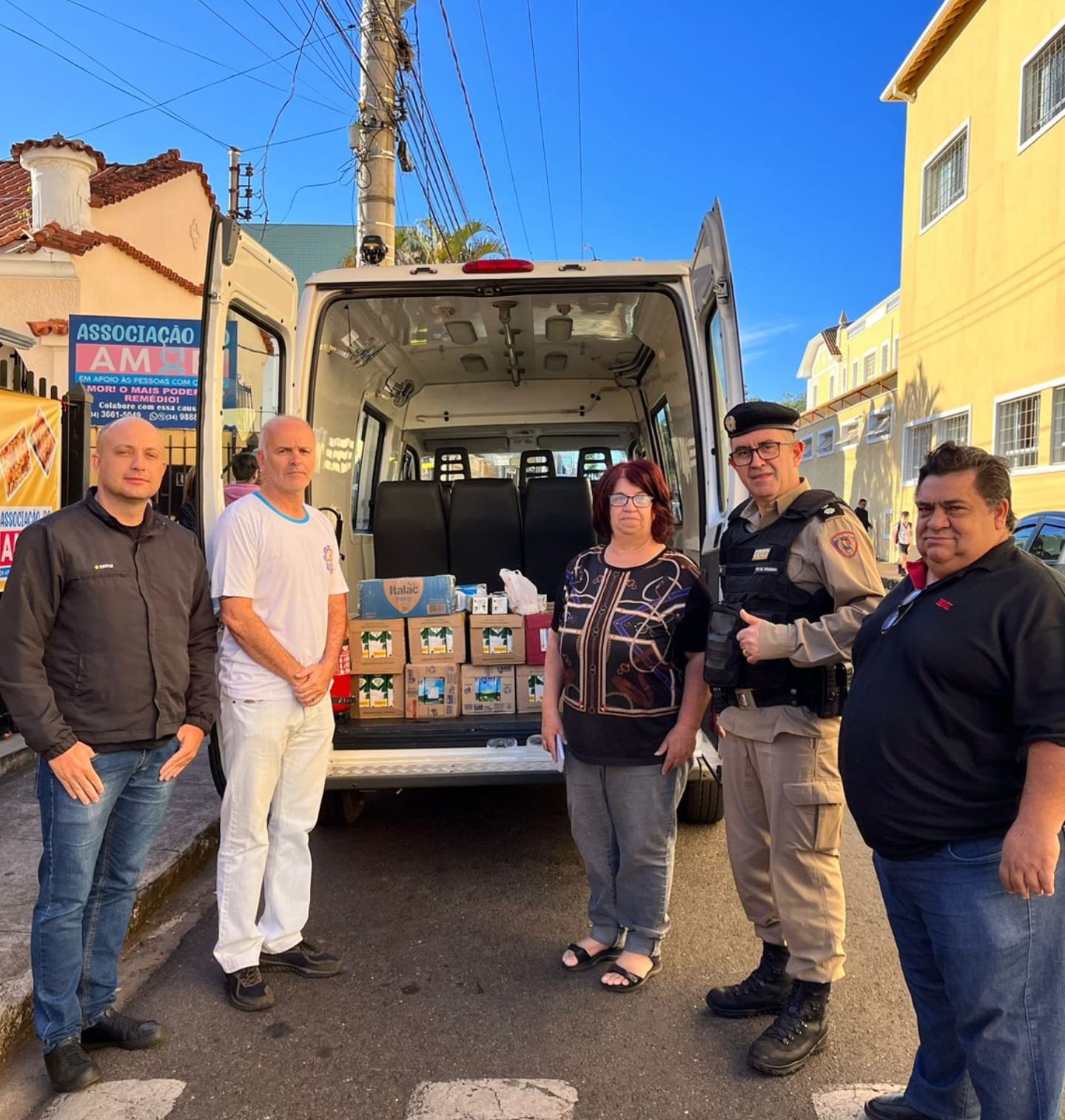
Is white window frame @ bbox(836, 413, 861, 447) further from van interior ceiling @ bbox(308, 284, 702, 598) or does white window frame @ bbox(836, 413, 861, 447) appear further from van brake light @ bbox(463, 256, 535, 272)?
van brake light @ bbox(463, 256, 535, 272)

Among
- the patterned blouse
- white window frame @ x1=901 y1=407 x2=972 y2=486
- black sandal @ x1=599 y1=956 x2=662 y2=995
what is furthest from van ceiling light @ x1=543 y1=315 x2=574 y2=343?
white window frame @ x1=901 y1=407 x2=972 y2=486

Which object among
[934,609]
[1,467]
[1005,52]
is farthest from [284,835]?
[1005,52]

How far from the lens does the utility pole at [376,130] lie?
859 cm

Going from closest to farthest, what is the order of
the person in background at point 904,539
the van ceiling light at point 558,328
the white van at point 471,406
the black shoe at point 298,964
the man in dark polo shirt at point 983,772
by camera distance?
1. the man in dark polo shirt at point 983,772
2. the black shoe at point 298,964
3. the white van at point 471,406
4. the van ceiling light at point 558,328
5. the person in background at point 904,539

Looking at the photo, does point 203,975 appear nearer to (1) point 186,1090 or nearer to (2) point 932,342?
→ (1) point 186,1090

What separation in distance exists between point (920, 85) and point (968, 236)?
14.1ft

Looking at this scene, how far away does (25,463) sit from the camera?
4.99 m

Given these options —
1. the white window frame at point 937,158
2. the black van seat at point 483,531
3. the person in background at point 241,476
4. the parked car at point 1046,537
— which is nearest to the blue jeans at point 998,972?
the person in background at point 241,476

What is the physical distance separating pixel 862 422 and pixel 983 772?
22.8 meters

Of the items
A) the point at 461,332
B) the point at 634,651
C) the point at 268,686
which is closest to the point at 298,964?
the point at 268,686

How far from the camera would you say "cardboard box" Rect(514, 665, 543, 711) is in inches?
161

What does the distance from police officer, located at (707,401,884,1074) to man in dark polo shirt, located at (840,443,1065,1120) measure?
19.0 inches

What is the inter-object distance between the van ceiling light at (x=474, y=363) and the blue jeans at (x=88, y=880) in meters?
4.09

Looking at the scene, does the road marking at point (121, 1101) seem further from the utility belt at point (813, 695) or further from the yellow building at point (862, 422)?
the yellow building at point (862, 422)
